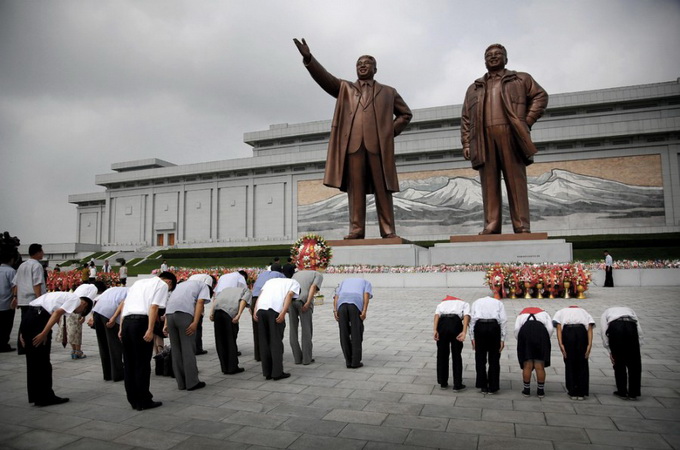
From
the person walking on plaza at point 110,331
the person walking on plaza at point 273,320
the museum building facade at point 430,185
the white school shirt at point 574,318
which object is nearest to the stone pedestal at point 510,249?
the white school shirt at point 574,318

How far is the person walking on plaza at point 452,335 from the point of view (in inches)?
185

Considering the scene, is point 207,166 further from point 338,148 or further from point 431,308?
point 431,308

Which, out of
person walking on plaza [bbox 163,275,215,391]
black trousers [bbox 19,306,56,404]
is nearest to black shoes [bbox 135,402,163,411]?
person walking on plaza [bbox 163,275,215,391]

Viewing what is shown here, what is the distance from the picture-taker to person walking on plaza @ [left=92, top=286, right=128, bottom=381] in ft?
18.2

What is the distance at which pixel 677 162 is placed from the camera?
3041cm

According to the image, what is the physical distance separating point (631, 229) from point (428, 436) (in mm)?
32722

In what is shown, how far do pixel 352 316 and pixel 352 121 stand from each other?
418 inches

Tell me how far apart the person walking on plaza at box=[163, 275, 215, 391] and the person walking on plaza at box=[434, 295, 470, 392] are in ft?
8.66

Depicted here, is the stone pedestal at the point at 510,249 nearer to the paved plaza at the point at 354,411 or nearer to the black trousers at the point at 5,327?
the paved plaza at the point at 354,411

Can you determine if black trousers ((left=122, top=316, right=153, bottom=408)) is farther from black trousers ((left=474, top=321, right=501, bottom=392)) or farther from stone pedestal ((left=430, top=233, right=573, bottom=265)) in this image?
stone pedestal ((left=430, top=233, right=573, bottom=265))

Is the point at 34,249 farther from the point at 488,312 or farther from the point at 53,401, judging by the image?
the point at 488,312

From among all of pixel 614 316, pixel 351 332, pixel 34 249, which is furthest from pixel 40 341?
pixel 614 316

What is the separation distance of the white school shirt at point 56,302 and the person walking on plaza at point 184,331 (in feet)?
3.14

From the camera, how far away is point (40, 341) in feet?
15.2
